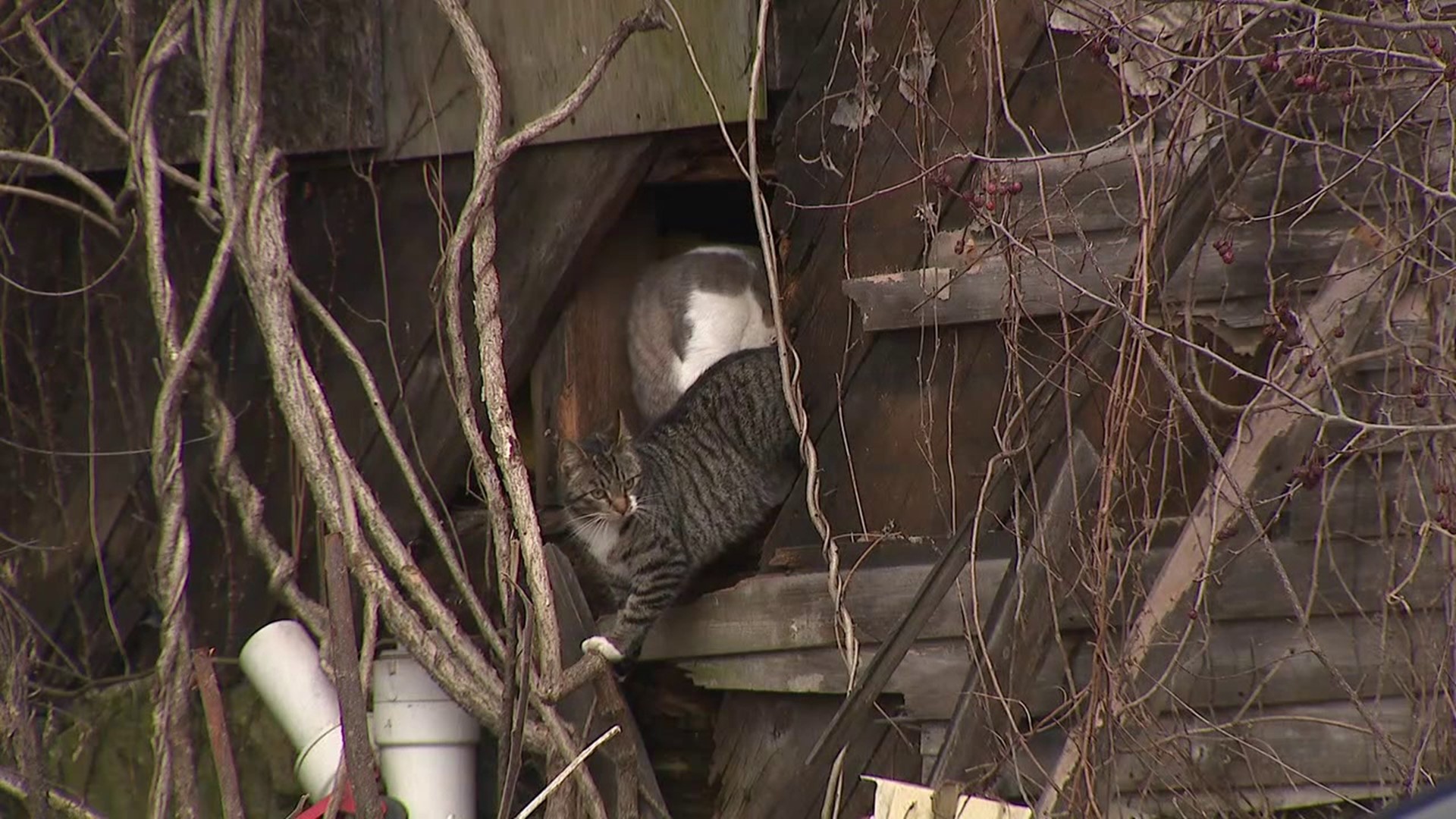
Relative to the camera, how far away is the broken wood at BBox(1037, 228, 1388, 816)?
3.13m

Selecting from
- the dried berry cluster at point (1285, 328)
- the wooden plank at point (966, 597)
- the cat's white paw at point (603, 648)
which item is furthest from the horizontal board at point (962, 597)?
the dried berry cluster at point (1285, 328)

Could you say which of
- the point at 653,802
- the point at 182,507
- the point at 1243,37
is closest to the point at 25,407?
the point at 182,507

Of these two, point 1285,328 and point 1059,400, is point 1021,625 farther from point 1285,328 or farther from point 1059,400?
point 1285,328

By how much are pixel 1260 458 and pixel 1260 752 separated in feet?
2.07

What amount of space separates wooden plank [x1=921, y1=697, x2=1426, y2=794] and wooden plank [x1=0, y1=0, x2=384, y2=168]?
2.49 m

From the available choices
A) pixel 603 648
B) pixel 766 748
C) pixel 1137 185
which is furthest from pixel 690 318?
pixel 1137 185

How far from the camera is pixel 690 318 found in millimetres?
4273

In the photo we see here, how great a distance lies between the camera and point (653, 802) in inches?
144

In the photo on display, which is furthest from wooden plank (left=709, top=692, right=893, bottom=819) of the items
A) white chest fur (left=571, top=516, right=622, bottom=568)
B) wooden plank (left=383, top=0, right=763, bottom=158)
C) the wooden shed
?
wooden plank (left=383, top=0, right=763, bottom=158)

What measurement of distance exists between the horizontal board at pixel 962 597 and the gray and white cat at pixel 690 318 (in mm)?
757

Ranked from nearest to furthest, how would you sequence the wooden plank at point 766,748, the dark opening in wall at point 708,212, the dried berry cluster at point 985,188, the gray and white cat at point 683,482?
1. the dried berry cluster at point 985,188
2. the wooden plank at point 766,748
3. the gray and white cat at point 683,482
4. the dark opening in wall at point 708,212

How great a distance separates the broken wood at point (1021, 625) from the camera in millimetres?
3217

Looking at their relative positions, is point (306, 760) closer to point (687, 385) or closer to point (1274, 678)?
point (687, 385)

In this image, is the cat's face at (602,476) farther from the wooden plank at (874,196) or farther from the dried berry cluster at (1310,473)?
the dried berry cluster at (1310,473)
